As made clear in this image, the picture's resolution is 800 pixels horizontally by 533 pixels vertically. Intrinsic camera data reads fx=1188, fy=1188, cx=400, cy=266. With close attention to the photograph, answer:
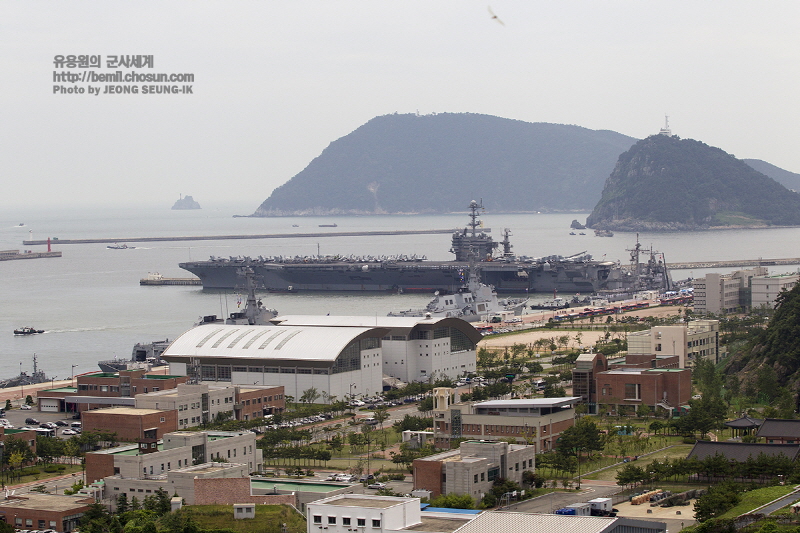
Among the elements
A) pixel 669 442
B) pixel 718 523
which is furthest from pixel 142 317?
pixel 718 523

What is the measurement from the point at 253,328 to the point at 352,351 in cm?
498

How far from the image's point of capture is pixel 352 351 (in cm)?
4350

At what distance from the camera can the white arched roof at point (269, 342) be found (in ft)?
141

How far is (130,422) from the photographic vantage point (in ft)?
115

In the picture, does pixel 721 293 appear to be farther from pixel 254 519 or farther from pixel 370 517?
pixel 370 517

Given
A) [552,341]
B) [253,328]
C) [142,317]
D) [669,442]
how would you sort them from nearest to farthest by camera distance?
[669,442], [253,328], [552,341], [142,317]

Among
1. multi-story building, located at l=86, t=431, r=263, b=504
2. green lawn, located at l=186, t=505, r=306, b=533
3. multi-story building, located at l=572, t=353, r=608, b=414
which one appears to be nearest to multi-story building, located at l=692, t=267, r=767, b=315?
multi-story building, located at l=572, t=353, r=608, b=414

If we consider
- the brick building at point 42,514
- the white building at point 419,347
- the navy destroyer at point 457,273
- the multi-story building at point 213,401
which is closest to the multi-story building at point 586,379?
the white building at point 419,347

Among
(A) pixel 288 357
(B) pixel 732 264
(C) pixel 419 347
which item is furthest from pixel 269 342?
(B) pixel 732 264

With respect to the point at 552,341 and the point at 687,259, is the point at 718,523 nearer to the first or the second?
the point at 552,341

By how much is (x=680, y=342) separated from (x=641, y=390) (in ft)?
23.4

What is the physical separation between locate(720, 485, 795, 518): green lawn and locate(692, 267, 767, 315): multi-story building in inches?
1681

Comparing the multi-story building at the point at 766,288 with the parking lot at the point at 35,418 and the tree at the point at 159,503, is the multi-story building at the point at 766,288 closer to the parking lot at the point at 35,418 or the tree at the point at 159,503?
the parking lot at the point at 35,418

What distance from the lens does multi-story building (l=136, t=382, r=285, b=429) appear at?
37.4 metres
